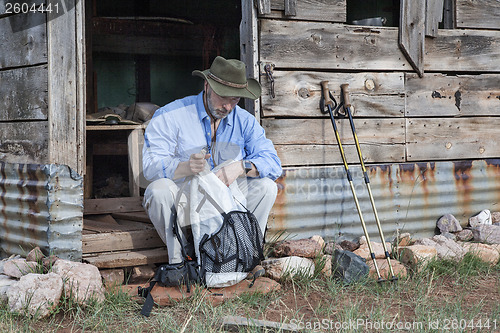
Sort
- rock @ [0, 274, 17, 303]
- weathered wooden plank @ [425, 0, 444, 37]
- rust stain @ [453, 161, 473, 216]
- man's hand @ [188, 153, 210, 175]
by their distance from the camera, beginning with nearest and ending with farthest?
rock @ [0, 274, 17, 303]
man's hand @ [188, 153, 210, 175]
weathered wooden plank @ [425, 0, 444, 37]
rust stain @ [453, 161, 473, 216]

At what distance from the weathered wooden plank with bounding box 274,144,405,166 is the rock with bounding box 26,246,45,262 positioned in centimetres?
217

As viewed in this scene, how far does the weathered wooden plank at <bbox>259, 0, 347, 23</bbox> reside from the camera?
5.15 m

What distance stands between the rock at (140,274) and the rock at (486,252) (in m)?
2.75

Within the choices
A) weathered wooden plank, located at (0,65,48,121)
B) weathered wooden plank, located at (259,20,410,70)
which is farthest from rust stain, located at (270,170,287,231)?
weathered wooden plank, located at (0,65,48,121)

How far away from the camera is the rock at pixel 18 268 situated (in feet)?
13.9

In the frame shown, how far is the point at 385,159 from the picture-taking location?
18.4 ft

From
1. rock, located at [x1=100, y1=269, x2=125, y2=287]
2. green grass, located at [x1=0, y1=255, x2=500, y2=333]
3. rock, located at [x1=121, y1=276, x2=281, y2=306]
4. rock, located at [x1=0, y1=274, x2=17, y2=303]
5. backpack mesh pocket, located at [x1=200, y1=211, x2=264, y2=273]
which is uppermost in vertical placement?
backpack mesh pocket, located at [x1=200, y1=211, x2=264, y2=273]

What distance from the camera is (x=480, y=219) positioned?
593 centimetres

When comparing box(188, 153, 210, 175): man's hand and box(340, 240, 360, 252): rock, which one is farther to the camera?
box(340, 240, 360, 252): rock

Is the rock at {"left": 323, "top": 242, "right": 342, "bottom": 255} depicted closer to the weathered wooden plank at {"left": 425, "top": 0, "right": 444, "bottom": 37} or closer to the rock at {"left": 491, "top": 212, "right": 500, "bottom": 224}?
the rock at {"left": 491, "top": 212, "right": 500, "bottom": 224}

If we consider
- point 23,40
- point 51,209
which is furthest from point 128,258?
point 23,40

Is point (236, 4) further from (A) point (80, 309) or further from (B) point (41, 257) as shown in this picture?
(A) point (80, 309)

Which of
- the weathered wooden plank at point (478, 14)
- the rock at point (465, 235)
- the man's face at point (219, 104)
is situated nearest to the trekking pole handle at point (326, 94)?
the man's face at point (219, 104)

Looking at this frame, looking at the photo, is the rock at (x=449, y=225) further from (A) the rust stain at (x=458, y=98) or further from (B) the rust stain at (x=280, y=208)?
(B) the rust stain at (x=280, y=208)
